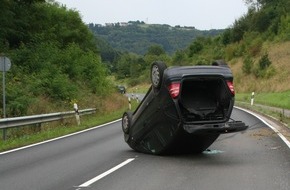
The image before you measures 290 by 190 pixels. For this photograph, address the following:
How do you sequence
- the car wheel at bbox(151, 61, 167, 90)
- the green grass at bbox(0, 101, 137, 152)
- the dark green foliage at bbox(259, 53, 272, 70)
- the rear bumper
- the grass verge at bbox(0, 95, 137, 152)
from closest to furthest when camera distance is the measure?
the rear bumper < the car wheel at bbox(151, 61, 167, 90) < the green grass at bbox(0, 101, 137, 152) < the grass verge at bbox(0, 95, 137, 152) < the dark green foliage at bbox(259, 53, 272, 70)

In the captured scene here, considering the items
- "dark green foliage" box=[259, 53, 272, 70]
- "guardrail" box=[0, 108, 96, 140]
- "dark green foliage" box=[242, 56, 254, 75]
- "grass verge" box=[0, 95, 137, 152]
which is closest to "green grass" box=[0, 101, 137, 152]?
"grass verge" box=[0, 95, 137, 152]

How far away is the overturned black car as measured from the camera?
1001 cm

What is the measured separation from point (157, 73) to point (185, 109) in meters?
0.96


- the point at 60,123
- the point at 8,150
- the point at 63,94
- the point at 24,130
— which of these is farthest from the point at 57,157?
the point at 63,94

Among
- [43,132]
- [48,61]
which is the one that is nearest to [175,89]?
[43,132]

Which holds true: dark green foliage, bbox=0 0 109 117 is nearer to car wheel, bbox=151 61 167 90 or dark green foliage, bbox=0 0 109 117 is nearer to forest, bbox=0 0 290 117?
forest, bbox=0 0 290 117

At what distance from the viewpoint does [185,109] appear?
1038 centimetres

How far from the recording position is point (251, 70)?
62.6 metres

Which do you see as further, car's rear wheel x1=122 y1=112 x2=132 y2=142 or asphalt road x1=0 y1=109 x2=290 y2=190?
car's rear wheel x1=122 y1=112 x2=132 y2=142

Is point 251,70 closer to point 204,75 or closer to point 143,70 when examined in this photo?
point 204,75

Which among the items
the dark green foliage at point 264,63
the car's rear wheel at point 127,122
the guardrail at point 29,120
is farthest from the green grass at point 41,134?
the dark green foliage at point 264,63

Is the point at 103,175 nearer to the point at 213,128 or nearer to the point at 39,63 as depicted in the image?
the point at 213,128

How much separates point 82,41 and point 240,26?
56415 millimetres

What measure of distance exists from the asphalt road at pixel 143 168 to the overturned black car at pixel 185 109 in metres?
0.42
